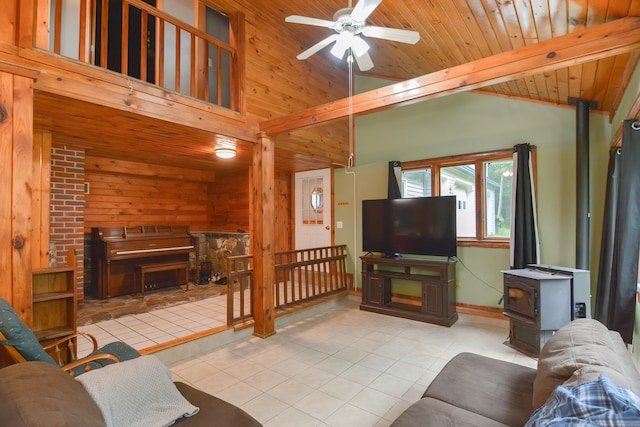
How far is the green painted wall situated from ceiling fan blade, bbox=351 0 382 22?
3003 millimetres

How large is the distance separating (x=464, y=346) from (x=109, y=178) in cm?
620

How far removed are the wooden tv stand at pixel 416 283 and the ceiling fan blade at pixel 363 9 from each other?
328 centimetres

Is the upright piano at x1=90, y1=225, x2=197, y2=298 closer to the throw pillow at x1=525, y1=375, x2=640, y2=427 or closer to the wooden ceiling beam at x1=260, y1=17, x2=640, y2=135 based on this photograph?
the wooden ceiling beam at x1=260, y1=17, x2=640, y2=135

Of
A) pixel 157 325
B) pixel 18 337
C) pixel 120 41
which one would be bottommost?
pixel 157 325

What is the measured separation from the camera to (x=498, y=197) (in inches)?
177

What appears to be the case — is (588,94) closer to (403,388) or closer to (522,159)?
(522,159)

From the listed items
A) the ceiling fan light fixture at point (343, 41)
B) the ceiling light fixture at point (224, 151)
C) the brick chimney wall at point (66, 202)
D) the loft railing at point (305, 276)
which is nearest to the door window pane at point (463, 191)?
the loft railing at point (305, 276)

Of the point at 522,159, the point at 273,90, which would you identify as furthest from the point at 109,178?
the point at 522,159

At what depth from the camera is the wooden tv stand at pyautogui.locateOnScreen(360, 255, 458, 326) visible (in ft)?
14.2

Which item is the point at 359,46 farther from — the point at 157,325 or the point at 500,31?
the point at 157,325

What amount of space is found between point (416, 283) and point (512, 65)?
355 centimetres

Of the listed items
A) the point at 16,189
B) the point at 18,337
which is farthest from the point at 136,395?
the point at 16,189

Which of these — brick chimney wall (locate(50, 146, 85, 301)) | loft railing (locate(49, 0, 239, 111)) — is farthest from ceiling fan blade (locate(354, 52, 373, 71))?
brick chimney wall (locate(50, 146, 85, 301))

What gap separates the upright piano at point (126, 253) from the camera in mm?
5047
